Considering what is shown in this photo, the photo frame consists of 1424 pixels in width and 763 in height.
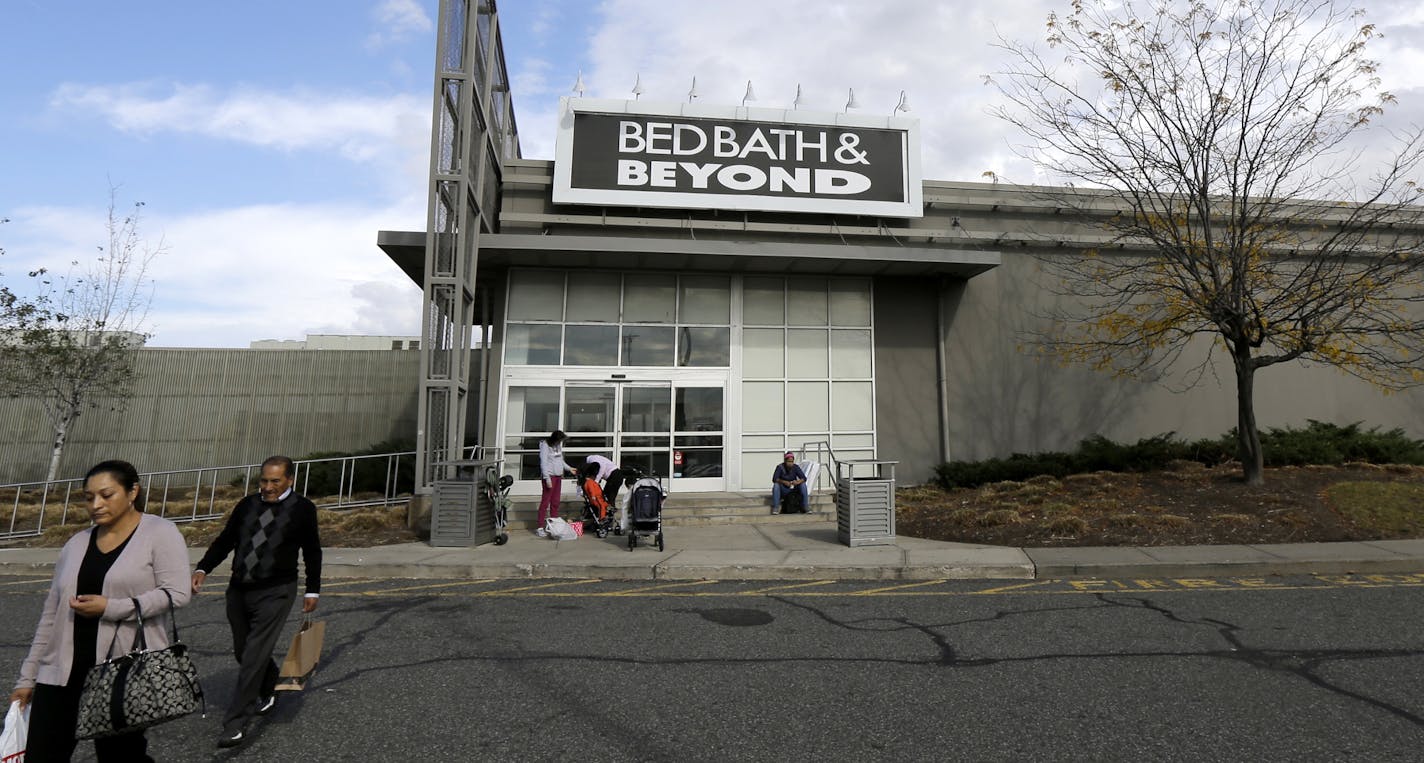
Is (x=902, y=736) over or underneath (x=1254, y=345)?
underneath

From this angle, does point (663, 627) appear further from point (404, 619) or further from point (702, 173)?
point (702, 173)

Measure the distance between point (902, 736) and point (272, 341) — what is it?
55533 mm

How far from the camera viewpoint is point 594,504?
464 inches

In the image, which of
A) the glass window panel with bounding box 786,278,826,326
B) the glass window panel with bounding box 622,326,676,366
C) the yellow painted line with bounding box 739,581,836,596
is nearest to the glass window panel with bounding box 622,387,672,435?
the glass window panel with bounding box 622,326,676,366

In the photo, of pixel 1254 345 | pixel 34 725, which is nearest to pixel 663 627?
pixel 34 725

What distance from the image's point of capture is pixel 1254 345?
13148 mm

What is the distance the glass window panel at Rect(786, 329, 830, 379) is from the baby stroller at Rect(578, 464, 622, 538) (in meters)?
6.24

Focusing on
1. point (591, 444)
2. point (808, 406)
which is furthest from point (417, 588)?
point (808, 406)

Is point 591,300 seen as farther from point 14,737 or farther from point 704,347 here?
point 14,737

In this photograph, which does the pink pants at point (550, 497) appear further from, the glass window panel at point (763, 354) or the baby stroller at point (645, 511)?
the glass window panel at point (763, 354)

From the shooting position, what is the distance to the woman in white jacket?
38.6 ft

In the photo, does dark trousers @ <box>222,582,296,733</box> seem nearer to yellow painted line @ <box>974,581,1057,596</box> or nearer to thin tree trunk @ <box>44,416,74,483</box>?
yellow painted line @ <box>974,581,1057,596</box>

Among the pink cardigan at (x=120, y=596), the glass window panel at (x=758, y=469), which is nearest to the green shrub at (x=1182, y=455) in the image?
the glass window panel at (x=758, y=469)

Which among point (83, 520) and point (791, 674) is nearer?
point (791, 674)
